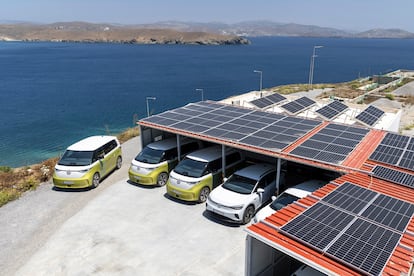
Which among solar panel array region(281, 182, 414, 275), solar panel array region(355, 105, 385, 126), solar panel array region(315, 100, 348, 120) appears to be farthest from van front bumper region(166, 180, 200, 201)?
solar panel array region(355, 105, 385, 126)

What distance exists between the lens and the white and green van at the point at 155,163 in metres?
15.5

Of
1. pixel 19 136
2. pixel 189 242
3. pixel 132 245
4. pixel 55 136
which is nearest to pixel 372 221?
pixel 189 242

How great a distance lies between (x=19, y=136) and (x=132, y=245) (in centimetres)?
2941

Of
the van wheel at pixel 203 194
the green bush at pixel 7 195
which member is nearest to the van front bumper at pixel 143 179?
the van wheel at pixel 203 194

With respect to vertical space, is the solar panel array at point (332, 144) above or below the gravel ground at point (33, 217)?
above

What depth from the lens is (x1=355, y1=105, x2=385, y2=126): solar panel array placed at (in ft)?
60.1

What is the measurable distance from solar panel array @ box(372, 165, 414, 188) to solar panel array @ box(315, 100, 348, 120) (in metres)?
8.07

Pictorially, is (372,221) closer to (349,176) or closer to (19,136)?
(349,176)

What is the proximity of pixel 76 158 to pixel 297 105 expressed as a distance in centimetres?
1456

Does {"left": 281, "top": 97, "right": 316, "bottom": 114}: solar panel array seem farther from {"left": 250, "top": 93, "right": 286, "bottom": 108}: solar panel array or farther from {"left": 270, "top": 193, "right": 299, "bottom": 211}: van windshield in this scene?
{"left": 270, "top": 193, "right": 299, "bottom": 211}: van windshield

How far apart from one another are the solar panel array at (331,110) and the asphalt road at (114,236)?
10129mm

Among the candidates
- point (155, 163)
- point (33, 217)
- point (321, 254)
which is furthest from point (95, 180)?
point (321, 254)

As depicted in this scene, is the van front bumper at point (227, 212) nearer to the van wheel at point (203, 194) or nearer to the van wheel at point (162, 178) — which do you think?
the van wheel at point (203, 194)

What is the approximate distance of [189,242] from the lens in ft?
37.8
